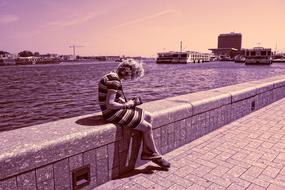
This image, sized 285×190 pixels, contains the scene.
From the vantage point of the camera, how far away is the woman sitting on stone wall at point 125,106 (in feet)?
10.6

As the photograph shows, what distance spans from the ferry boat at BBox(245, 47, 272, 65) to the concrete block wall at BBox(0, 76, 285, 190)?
375ft

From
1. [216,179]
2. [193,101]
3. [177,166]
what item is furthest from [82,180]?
[193,101]

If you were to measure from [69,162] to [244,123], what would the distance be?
15.7ft

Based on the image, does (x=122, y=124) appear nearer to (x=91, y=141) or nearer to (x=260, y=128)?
(x=91, y=141)

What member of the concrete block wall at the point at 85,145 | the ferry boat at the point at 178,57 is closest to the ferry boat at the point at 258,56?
the ferry boat at the point at 178,57

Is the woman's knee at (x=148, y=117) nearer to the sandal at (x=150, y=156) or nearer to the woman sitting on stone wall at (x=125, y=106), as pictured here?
the woman sitting on stone wall at (x=125, y=106)

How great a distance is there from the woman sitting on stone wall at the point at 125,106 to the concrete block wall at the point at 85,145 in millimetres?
150

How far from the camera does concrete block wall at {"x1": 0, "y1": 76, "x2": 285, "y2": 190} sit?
242 centimetres

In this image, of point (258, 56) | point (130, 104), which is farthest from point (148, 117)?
point (258, 56)

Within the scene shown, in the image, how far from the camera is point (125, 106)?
3.32 metres

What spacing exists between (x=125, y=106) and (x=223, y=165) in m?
1.87

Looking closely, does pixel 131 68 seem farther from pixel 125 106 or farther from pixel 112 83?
pixel 125 106

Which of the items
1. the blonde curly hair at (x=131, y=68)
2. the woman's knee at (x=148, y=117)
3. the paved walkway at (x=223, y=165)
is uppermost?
the blonde curly hair at (x=131, y=68)

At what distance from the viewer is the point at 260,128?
18.8ft
